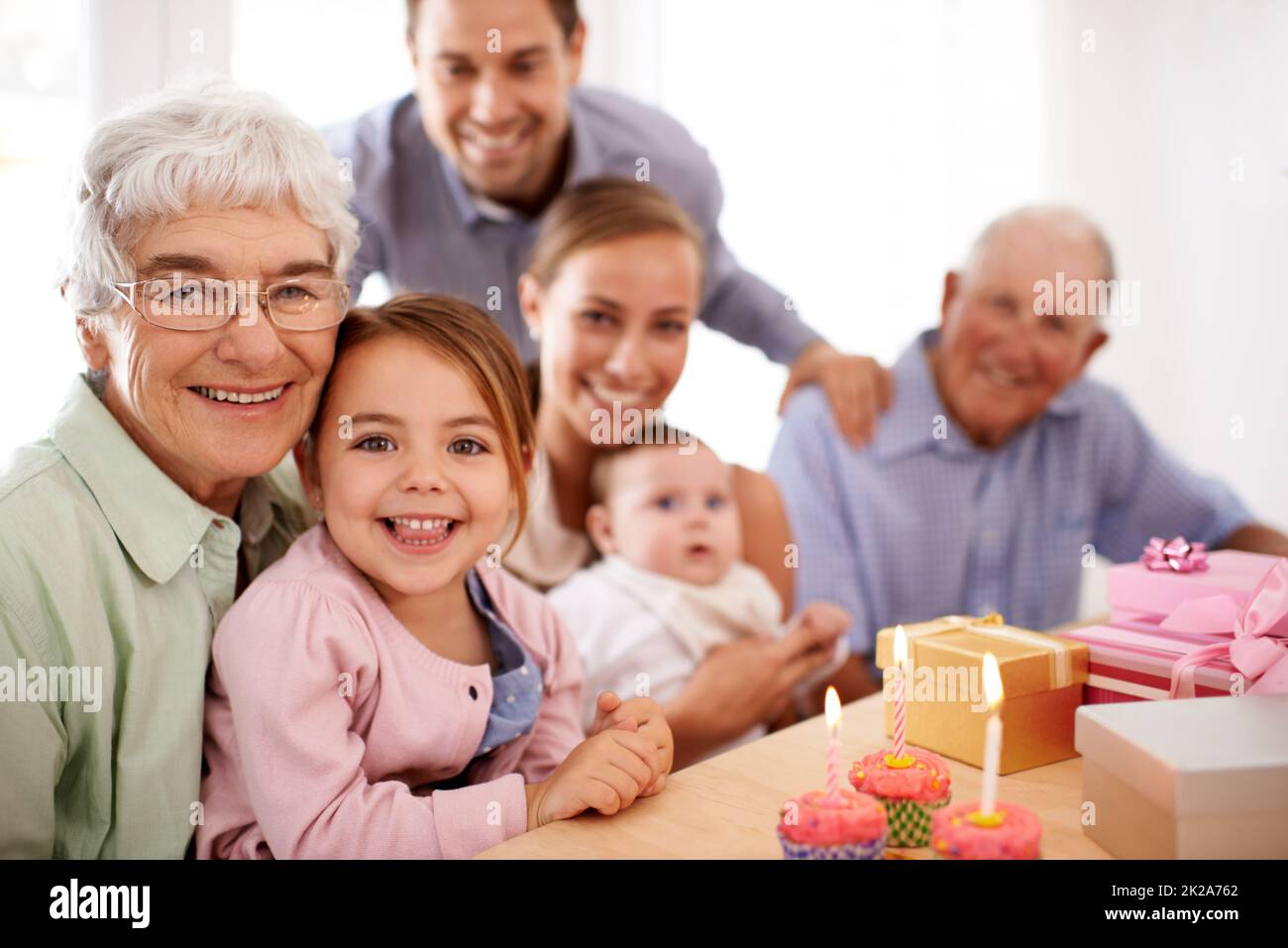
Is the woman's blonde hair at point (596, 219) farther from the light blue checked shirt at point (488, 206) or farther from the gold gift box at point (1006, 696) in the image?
the gold gift box at point (1006, 696)

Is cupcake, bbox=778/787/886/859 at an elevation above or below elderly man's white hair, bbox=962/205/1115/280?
below

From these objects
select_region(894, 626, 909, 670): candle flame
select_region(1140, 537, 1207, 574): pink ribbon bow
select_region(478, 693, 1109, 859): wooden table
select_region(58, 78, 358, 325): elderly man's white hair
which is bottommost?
select_region(478, 693, 1109, 859): wooden table

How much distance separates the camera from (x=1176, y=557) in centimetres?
143

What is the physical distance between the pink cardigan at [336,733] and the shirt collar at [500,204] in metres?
1.19

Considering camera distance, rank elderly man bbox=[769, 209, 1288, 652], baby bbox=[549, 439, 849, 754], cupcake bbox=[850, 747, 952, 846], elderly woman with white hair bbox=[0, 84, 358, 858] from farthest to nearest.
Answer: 1. elderly man bbox=[769, 209, 1288, 652]
2. baby bbox=[549, 439, 849, 754]
3. elderly woman with white hair bbox=[0, 84, 358, 858]
4. cupcake bbox=[850, 747, 952, 846]

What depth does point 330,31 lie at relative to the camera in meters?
2.21

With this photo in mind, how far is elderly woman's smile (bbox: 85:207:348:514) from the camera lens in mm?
1224

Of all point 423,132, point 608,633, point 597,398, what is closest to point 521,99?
point 423,132

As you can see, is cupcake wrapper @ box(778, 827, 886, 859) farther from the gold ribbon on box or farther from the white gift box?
the gold ribbon on box

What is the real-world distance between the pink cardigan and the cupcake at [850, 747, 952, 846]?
1.27 ft

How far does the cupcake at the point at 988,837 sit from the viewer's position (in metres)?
0.85

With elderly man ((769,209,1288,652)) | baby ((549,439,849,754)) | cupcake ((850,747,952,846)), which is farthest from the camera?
elderly man ((769,209,1288,652))

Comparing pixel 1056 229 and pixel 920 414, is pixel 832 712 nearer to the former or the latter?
pixel 920 414

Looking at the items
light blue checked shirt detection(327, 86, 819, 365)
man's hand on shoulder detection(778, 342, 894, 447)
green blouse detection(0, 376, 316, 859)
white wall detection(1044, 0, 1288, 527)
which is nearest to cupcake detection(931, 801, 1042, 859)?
green blouse detection(0, 376, 316, 859)
